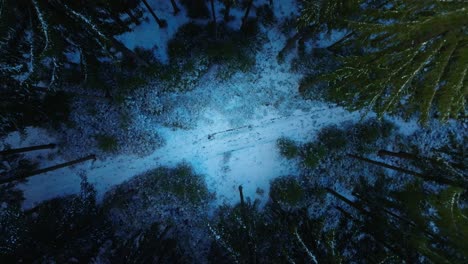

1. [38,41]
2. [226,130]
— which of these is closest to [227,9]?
[226,130]

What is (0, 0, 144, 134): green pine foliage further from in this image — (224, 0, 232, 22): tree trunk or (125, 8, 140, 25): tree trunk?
(224, 0, 232, 22): tree trunk

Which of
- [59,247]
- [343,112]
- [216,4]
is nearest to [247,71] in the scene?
[216,4]

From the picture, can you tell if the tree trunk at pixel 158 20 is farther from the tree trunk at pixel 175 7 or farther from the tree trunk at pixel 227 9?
the tree trunk at pixel 227 9

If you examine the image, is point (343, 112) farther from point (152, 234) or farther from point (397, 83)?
point (152, 234)

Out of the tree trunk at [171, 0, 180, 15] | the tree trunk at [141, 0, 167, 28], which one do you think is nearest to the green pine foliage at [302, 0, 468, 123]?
the tree trunk at [171, 0, 180, 15]

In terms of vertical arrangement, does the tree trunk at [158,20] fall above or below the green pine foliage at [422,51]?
above

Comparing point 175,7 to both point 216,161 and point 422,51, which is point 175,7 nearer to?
point 216,161

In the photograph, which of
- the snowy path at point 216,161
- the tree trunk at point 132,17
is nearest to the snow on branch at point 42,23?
the tree trunk at point 132,17
